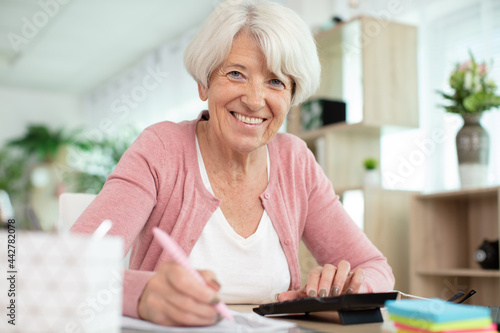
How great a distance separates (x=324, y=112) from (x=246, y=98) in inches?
81.9

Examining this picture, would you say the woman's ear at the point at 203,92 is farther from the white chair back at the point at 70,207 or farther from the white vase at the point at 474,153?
the white vase at the point at 474,153

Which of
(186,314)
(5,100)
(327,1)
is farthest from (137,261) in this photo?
(5,100)

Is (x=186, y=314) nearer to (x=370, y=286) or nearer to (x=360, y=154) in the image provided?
(x=370, y=286)

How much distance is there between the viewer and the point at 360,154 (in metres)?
3.31

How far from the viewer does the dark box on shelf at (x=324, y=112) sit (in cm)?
330

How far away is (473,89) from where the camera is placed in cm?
259

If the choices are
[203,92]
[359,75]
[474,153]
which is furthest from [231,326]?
[359,75]

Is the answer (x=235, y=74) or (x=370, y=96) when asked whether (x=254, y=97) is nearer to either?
(x=235, y=74)

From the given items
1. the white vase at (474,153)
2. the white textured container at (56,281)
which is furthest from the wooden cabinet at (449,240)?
the white textured container at (56,281)

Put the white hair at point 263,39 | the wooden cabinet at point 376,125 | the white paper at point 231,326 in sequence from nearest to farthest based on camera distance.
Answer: the white paper at point 231,326
the white hair at point 263,39
the wooden cabinet at point 376,125

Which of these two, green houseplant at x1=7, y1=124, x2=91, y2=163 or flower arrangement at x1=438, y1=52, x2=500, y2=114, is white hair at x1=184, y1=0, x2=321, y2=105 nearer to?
flower arrangement at x1=438, y1=52, x2=500, y2=114

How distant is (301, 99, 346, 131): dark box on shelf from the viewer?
330 cm

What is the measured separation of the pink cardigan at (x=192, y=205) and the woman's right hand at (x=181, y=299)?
325mm

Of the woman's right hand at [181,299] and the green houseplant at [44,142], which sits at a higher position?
the green houseplant at [44,142]
